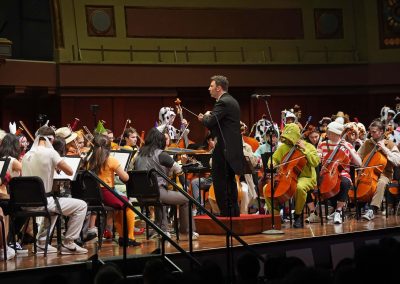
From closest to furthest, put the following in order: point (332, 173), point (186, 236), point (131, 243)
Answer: point (131, 243), point (186, 236), point (332, 173)

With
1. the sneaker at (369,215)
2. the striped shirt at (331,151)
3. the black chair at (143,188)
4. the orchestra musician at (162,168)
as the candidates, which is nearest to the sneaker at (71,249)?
the black chair at (143,188)

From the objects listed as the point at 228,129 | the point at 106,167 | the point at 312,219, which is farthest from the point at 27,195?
the point at 312,219

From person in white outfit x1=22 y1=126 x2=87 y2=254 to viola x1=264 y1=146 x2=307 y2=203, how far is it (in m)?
2.58

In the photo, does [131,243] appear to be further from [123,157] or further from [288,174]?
[288,174]

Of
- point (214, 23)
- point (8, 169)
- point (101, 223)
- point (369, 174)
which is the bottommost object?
point (101, 223)

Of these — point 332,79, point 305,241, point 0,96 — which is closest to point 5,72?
point 0,96

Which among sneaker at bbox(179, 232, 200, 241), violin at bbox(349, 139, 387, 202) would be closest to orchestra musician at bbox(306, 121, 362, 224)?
violin at bbox(349, 139, 387, 202)

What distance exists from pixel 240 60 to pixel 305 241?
32.9 ft

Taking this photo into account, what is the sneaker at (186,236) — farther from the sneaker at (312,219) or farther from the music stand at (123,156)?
the sneaker at (312,219)

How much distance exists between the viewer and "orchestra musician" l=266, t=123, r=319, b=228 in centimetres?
960

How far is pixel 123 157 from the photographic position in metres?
9.04

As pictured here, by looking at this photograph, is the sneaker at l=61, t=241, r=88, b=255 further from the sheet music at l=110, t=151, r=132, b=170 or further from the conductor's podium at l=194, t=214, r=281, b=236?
the conductor's podium at l=194, t=214, r=281, b=236

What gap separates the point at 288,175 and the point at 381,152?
1551 millimetres

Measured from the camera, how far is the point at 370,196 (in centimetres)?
1034
